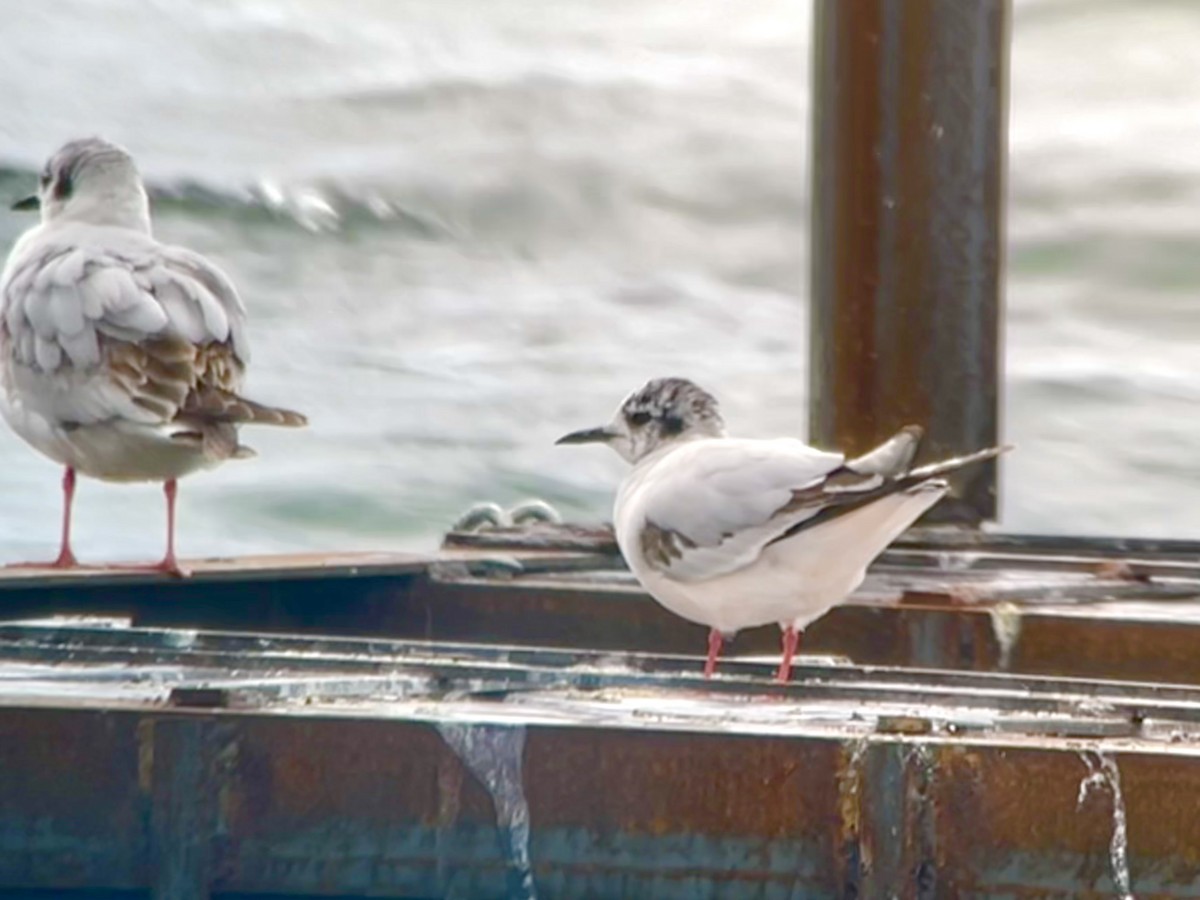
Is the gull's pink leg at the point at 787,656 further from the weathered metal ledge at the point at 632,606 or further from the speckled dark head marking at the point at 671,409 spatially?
the speckled dark head marking at the point at 671,409

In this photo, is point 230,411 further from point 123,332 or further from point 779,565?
point 779,565

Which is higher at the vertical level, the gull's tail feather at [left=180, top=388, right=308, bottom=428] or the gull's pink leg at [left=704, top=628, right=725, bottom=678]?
the gull's tail feather at [left=180, top=388, right=308, bottom=428]

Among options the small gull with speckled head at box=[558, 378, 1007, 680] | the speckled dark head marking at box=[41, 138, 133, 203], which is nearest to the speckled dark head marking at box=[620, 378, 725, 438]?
the small gull with speckled head at box=[558, 378, 1007, 680]

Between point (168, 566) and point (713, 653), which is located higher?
point (168, 566)

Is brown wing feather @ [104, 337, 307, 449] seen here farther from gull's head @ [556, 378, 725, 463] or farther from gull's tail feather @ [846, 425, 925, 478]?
gull's tail feather @ [846, 425, 925, 478]

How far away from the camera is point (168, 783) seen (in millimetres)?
4246

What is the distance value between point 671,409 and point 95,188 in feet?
6.31

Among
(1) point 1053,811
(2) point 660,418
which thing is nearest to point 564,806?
(1) point 1053,811

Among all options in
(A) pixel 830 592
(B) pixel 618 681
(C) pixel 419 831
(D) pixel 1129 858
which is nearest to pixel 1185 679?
(A) pixel 830 592

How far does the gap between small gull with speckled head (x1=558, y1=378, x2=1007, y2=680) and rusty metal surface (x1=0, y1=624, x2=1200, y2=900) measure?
42.2 inches

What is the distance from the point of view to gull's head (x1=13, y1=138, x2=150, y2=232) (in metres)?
7.32

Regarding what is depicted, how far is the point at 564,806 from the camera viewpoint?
4234mm

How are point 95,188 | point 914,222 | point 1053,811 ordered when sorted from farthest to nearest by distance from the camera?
point 914,222 → point 95,188 → point 1053,811

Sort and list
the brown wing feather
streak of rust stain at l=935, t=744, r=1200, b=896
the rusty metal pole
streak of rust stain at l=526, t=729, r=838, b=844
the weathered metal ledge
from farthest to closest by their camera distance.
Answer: the rusty metal pole → the brown wing feather → the weathered metal ledge → streak of rust stain at l=526, t=729, r=838, b=844 → streak of rust stain at l=935, t=744, r=1200, b=896
